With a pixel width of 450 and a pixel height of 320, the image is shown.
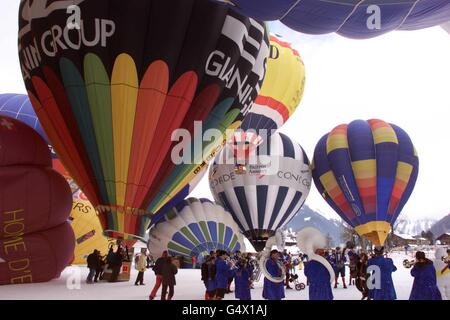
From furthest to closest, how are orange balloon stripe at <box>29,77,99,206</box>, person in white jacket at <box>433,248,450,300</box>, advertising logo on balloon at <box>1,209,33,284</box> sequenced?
orange balloon stripe at <box>29,77,99,206</box>
advertising logo on balloon at <box>1,209,33,284</box>
person in white jacket at <box>433,248,450,300</box>

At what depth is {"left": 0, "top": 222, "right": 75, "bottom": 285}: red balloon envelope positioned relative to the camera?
9492 millimetres

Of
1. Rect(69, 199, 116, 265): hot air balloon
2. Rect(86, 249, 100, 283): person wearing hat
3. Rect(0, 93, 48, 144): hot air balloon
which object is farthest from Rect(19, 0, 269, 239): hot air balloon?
Rect(69, 199, 116, 265): hot air balloon

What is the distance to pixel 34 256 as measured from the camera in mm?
9852

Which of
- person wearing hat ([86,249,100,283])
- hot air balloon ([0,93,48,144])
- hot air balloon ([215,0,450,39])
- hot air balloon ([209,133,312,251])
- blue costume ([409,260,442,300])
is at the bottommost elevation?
person wearing hat ([86,249,100,283])

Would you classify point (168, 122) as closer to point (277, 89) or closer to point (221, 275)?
point (221, 275)

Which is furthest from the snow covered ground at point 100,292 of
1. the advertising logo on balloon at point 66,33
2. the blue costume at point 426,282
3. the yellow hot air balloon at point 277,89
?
the yellow hot air balloon at point 277,89

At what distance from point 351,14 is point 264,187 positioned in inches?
447

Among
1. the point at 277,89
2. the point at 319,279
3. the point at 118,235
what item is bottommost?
the point at 319,279

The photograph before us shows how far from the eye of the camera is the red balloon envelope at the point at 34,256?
949cm

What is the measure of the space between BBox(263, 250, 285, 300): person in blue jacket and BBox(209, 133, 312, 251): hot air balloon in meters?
9.76

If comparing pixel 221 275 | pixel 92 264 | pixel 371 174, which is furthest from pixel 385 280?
pixel 371 174

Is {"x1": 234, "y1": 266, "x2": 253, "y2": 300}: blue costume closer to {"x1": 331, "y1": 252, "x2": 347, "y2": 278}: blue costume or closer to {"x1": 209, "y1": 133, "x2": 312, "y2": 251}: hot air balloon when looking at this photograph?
{"x1": 331, "y1": 252, "x2": 347, "y2": 278}: blue costume

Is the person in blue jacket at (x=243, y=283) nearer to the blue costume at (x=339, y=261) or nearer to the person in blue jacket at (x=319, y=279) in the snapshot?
the person in blue jacket at (x=319, y=279)
